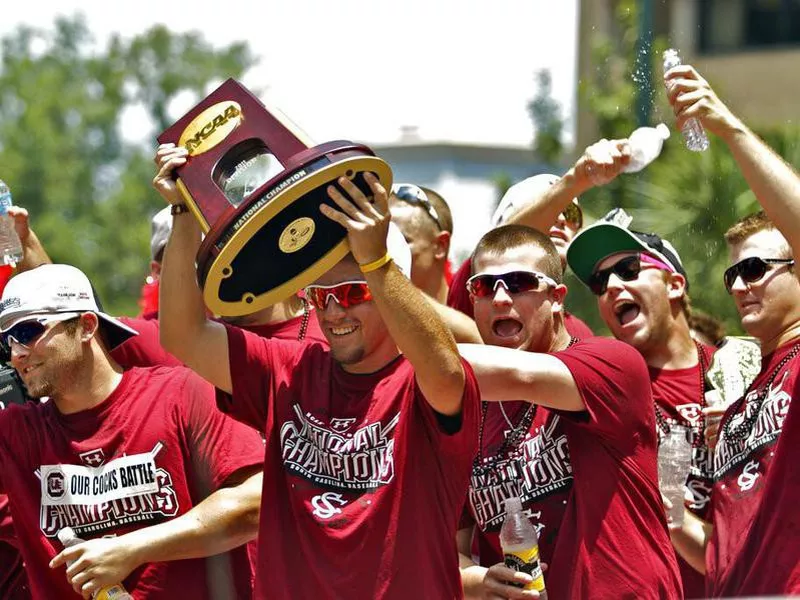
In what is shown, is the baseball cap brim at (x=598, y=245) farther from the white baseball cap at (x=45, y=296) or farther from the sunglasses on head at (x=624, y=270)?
the white baseball cap at (x=45, y=296)

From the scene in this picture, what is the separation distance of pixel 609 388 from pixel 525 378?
301 millimetres

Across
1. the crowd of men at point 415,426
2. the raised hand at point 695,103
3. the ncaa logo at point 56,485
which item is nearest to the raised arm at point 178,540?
the crowd of men at point 415,426

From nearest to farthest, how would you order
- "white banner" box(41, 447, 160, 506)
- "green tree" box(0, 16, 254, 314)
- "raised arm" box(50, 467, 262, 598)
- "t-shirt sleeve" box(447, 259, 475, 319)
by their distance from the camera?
1. "raised arm" box(50, 467, 262, 598)
2. "white banner" box(41, 447, 160, 506)
3. "t-shirt sleeve" box(447, 259, 475, 319)
4. "green tree" box(0, 16, 254, 314)

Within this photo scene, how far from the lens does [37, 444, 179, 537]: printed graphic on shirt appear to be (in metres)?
4.72

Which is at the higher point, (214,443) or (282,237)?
(282,237)

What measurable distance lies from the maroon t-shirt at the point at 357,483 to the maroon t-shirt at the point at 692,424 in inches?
46.5

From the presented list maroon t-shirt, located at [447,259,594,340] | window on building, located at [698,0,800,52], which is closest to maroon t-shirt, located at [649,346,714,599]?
maroon t-shirt, located at [447,259,594,340]

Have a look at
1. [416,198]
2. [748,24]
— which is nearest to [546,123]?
[748,24]

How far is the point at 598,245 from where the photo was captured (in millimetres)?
5211

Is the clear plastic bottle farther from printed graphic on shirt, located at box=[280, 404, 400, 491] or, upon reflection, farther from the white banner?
the white banner

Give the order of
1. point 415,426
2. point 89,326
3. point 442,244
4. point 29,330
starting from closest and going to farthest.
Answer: point 415,426, point 29,330, point 89,326, point 442,244

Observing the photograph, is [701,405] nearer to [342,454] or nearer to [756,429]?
[756,429]

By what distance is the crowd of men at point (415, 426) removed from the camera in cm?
402

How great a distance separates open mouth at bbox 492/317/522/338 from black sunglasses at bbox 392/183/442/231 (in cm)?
203
